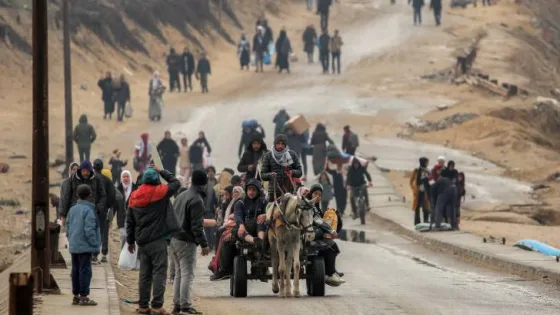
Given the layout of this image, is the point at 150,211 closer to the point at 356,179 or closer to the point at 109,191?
the point at 109,191

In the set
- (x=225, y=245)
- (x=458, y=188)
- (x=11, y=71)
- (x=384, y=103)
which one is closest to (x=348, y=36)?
(x=384, y=103)

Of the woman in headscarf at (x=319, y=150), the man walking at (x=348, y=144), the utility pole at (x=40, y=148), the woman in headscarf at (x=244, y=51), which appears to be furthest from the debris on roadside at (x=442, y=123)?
the utility pole at (x=40, y=148)

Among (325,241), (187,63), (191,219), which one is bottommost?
(325,241)

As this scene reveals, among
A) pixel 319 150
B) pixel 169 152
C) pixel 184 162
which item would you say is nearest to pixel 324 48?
pixel 319 150

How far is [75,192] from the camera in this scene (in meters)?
21.6

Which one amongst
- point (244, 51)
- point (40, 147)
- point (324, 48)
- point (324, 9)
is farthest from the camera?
point (324, 9)

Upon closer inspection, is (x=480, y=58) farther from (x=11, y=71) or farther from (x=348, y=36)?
(x=11, y=71)

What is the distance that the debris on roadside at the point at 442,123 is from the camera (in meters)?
55.8

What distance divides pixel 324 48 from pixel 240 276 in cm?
4579

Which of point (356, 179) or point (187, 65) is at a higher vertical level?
point (187, 65)

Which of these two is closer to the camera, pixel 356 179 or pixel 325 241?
pixel 325 241

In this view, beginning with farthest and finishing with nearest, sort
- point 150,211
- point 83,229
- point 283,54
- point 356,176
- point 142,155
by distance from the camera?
point 283,54 → point 142,155 → point 356,176 → point 83,229 → point 150,211

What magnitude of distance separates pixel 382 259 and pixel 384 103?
1297 inches

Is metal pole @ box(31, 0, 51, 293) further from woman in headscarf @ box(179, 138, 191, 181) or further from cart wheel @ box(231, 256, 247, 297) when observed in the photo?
woman in headscarf @ box(179, 138, 191, 181)
